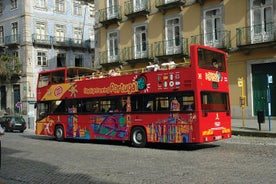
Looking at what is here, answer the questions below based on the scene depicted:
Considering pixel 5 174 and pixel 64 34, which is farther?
pixel 64 34

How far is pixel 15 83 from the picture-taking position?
50.6m

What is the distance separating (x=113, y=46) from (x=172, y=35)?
6989mm

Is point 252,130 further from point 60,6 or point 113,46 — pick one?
point 60,6

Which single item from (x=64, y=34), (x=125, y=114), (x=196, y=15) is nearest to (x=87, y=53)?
(x=64, y=34)

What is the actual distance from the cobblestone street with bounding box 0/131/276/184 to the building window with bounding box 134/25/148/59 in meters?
18.0

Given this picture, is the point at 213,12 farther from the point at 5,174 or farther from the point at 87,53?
the point at 87,53

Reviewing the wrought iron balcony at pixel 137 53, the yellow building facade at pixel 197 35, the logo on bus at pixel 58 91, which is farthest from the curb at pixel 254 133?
the wrought iron balcony at pixel 137 53

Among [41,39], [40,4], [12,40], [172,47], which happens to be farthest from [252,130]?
[40,4]

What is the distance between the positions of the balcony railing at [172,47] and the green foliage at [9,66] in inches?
922

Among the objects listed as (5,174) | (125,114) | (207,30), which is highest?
(207,30)

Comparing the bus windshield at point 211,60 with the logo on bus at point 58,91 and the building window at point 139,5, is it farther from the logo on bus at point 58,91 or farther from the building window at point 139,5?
the building window at point 139,5

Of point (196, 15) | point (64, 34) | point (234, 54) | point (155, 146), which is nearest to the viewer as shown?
point (155, 146)

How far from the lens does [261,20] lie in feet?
85.3

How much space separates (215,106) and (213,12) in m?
14.1
